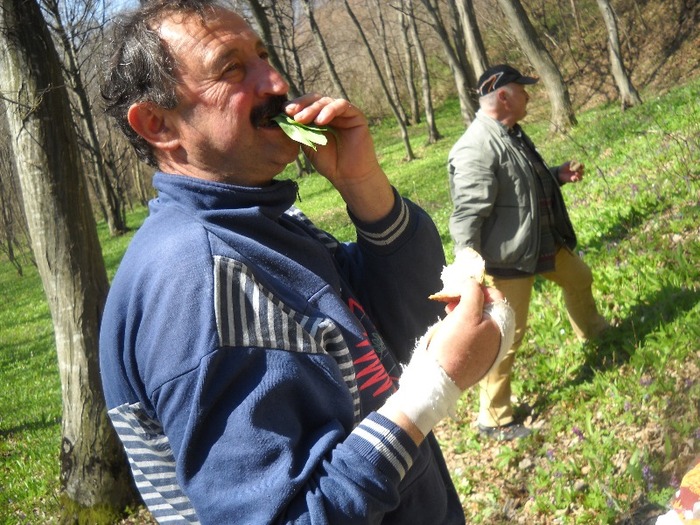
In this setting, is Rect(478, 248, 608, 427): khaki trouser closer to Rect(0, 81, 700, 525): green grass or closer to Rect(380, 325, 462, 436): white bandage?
Rect(0, 81, 700, 525): green grass

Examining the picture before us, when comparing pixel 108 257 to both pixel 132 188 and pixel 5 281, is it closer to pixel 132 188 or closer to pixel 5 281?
pixel 5 281

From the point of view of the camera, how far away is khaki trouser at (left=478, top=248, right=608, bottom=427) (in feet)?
16.8

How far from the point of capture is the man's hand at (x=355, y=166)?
6.49 ft

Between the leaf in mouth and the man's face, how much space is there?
0.07 feet

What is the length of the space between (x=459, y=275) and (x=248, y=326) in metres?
0.62

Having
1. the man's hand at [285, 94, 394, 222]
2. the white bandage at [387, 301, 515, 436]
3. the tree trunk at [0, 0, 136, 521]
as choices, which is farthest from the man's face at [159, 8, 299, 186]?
the tree trunk at [0, 0, 136, 521]

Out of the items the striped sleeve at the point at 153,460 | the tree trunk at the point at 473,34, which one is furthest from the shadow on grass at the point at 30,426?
the tree trunk at the point at 473,34

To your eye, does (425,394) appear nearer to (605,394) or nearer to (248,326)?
(248,326)

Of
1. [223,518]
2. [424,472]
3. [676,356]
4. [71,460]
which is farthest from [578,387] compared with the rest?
[223,518]

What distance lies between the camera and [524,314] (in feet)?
17.5

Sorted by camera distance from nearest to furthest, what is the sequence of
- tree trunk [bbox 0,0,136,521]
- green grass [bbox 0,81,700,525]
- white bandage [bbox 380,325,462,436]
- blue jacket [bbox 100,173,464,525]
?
blue jacket [bbox 100,173,464,525] → white bandage [bbox 380,325,462,436] → green grass [bbox 0,81,700,525] → tree trunk [bbox 0,0,136,521]

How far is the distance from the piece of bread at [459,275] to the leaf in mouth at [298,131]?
488mm

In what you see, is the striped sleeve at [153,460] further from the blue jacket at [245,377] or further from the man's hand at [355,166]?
the man's hand at [355,166]

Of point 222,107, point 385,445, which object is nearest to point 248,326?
Answer: point 385,445
